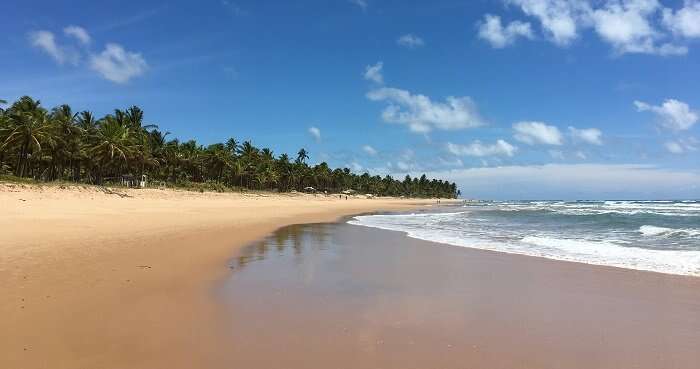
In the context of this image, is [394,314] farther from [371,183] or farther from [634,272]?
[371,183]

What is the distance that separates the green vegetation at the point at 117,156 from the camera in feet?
148

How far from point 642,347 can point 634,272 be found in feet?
19.6

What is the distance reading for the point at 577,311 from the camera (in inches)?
271

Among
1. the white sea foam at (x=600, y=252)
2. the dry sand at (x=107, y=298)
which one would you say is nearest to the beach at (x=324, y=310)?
the dry sand at (x=107, y=298)

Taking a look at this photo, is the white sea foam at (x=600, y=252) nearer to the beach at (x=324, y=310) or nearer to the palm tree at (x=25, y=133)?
the beach at (x=324, y=310)

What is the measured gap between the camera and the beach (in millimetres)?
4770

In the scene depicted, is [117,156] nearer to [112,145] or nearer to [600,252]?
[112,145]

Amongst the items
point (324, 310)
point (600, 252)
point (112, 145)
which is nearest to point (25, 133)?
point (112, 145)

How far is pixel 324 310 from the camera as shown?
263 inches

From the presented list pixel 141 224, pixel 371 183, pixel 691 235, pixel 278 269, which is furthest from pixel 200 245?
pixel 371 183

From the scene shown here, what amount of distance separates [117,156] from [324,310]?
51.0m

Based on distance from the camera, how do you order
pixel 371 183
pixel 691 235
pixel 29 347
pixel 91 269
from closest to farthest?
1. pixel 29 347
2. pixel 91 269
3. pixel 691 235
4. pixel 371 183

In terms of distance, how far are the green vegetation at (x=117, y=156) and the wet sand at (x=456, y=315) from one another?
45.5m

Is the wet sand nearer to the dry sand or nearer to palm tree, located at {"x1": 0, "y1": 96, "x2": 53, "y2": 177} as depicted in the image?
the dry sand
